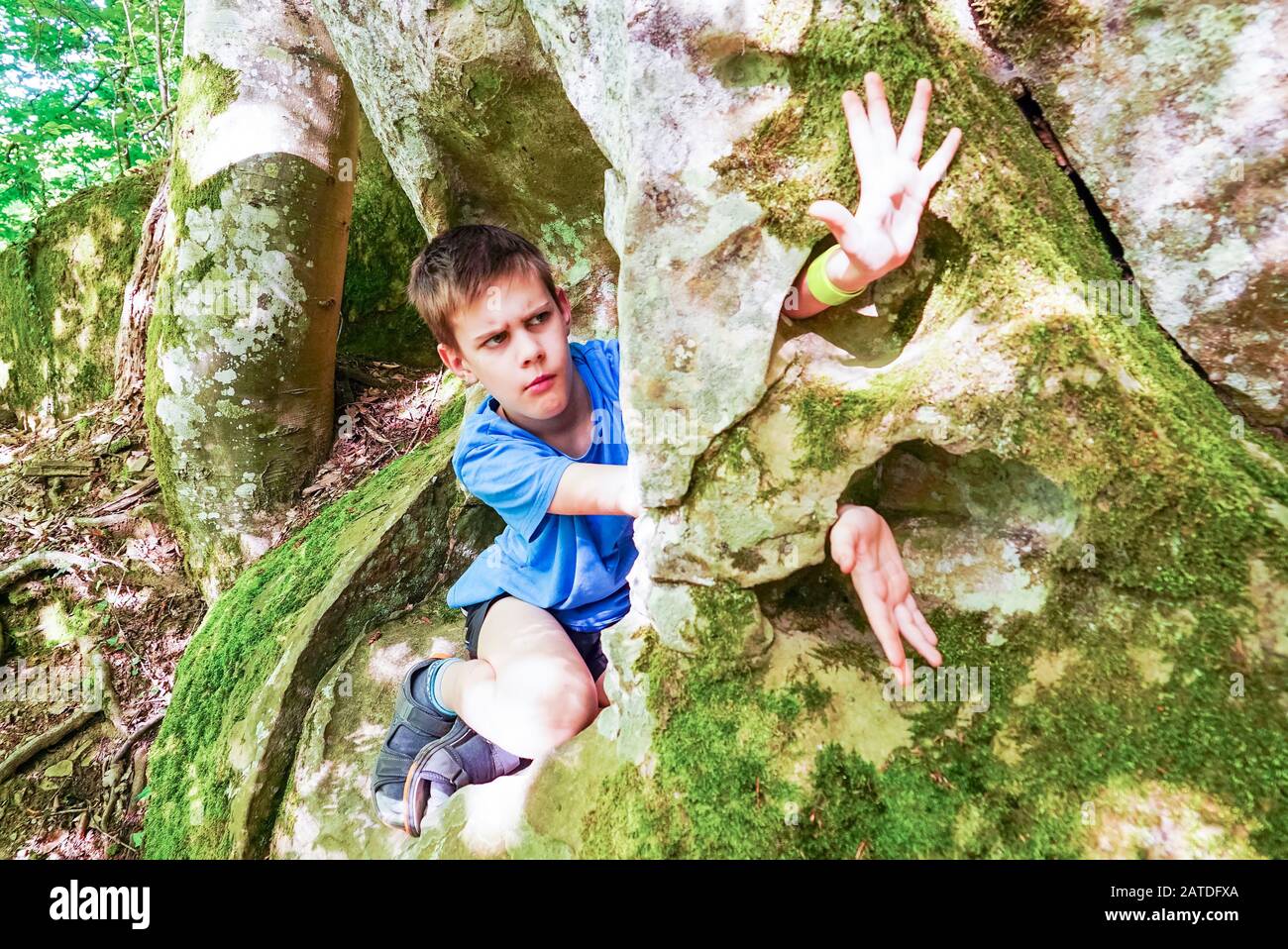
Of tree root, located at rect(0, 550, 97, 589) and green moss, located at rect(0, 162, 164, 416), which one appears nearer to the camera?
tree root, located at rect(0, 550, 97, 589)

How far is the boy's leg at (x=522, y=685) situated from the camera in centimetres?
238

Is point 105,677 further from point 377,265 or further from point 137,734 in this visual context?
point 377,265

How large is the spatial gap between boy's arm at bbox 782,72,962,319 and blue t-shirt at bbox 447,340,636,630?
98 cm

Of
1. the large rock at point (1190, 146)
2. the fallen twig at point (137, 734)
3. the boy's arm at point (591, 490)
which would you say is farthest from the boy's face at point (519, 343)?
the fallen twig at point (137, 734)

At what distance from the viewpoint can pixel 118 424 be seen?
5309mm

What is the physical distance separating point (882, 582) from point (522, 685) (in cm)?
127

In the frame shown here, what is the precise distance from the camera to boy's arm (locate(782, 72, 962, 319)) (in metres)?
1.66

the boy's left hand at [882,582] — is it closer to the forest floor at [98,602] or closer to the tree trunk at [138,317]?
the forest floor at [98,602]

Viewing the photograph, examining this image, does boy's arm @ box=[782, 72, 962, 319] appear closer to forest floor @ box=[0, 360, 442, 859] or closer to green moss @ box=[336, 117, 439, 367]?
forest floor @ box=[0, 360, 442, 859]

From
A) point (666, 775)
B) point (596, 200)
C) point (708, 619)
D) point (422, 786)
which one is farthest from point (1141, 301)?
point (422, 786)

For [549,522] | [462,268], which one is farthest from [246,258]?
[549,522]

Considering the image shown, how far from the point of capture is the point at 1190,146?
5.90 ft

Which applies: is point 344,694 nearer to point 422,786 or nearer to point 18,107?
point 422,786

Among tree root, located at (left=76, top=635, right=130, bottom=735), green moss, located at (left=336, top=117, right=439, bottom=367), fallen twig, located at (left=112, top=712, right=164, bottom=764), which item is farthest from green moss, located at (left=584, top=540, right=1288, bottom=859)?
green moss, located at (left=336, top=117, right=439, bottom=367)
